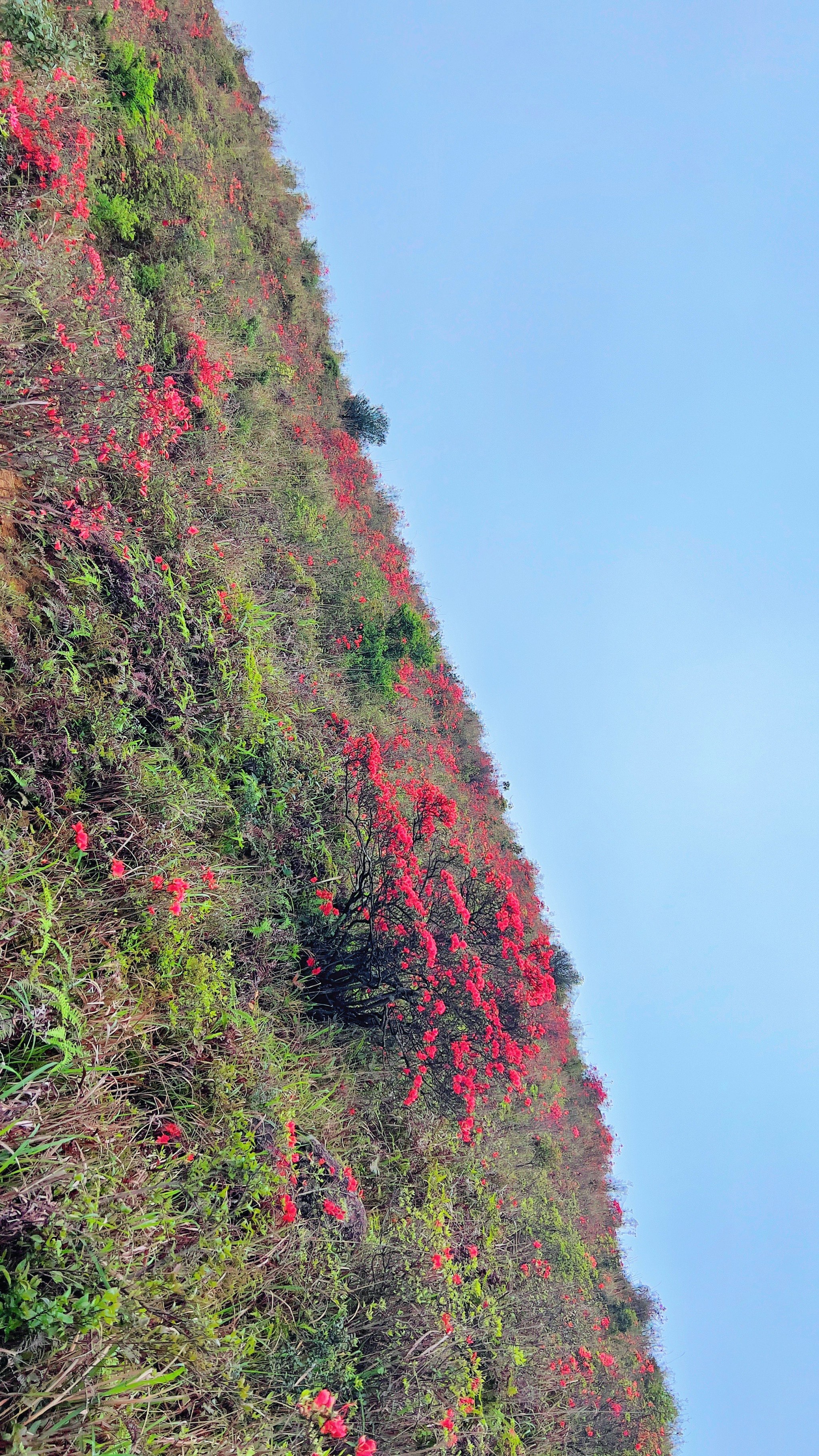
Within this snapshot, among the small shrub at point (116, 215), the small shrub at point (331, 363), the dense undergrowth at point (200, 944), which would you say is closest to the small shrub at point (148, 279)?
the dense undergrowth at point (200, 944)

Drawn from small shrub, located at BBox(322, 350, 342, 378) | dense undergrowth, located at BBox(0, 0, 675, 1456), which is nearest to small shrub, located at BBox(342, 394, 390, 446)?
small shrub, located at BBox(322, 350, 342, 378)

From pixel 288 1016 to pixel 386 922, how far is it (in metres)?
1.14

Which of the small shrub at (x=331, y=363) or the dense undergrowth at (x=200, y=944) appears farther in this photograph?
the small shrub at (x=331, y=363)

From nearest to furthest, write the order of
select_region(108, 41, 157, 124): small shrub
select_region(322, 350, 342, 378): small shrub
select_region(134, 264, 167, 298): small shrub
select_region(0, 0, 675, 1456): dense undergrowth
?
select_region(0, 0, 675, 1456): dense undergrowth → select_region(134, 264, 167, 298): small shrub → select_region(108, 41, 157, 124): small shrub → select_region(322, 350, 342, 378): small shrub

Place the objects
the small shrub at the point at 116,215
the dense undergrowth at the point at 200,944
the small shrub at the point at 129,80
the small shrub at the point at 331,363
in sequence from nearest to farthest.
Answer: the dense undergrowth at the point at 200,944 < the small shrub at the point at 116,215 < the small shrub at the point at 129,80 < the small shrub at the point at 331,363

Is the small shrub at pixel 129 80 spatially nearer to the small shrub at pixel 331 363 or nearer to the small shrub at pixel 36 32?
the small shrub at pixel 36 32

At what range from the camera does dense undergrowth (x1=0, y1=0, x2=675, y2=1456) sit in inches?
112

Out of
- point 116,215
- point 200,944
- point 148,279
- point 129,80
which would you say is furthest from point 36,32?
point 200,944

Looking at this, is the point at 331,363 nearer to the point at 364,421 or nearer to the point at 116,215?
the point at 364,421

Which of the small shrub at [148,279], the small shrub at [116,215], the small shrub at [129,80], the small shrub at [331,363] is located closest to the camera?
the small shrub at [116,215]

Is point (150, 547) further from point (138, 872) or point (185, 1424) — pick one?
point (185, 1424)

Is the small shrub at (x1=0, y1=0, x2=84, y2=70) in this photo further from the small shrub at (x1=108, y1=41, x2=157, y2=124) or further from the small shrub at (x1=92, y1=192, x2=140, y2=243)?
the small shrub at (x1=108, y1=41, x2=157, y2=124)

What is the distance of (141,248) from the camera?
731 centimetres

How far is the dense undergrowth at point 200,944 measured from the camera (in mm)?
2852
